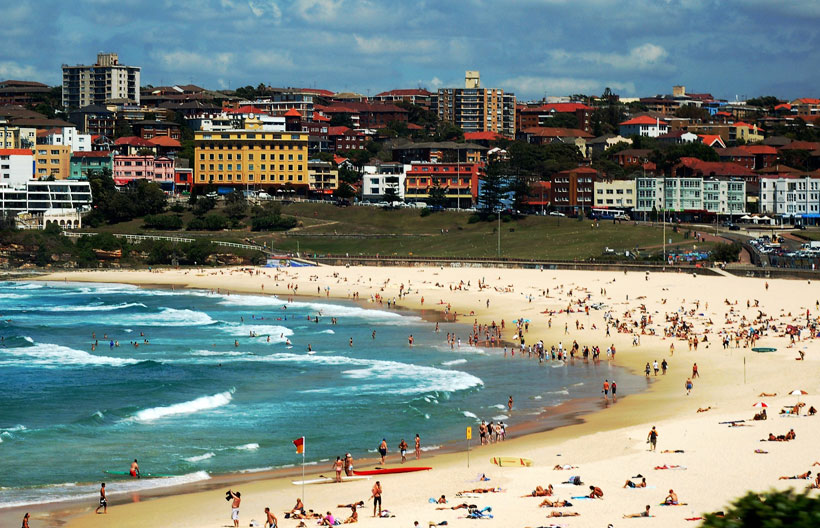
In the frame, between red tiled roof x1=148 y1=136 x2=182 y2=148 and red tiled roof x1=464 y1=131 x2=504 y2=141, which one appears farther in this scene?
red tiled roof x1=464 y1=131 x2=504 y2=141

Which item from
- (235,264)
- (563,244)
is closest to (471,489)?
(563,244)

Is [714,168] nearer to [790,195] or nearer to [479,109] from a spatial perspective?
[790,195]

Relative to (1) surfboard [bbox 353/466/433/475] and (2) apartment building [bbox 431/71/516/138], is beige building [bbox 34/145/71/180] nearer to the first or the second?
(2) apartment building [bbox 431/71/516/138]

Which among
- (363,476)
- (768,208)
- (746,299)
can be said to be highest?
(768,208)

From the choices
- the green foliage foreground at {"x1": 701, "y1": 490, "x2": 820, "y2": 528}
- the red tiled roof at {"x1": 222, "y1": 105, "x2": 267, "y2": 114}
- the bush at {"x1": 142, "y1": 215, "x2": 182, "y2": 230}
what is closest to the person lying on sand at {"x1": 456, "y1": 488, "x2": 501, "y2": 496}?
the green foliage foreground at {"x1": 701, "y1": 490, "x2": 820, "y2": 528}

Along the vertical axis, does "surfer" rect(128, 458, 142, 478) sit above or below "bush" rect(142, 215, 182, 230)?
below

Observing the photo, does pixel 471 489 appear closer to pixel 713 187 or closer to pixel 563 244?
pixel 563 244

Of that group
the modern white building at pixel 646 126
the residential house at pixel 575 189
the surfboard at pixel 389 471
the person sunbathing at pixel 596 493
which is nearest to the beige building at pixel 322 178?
the residential house at pixel 575 189
